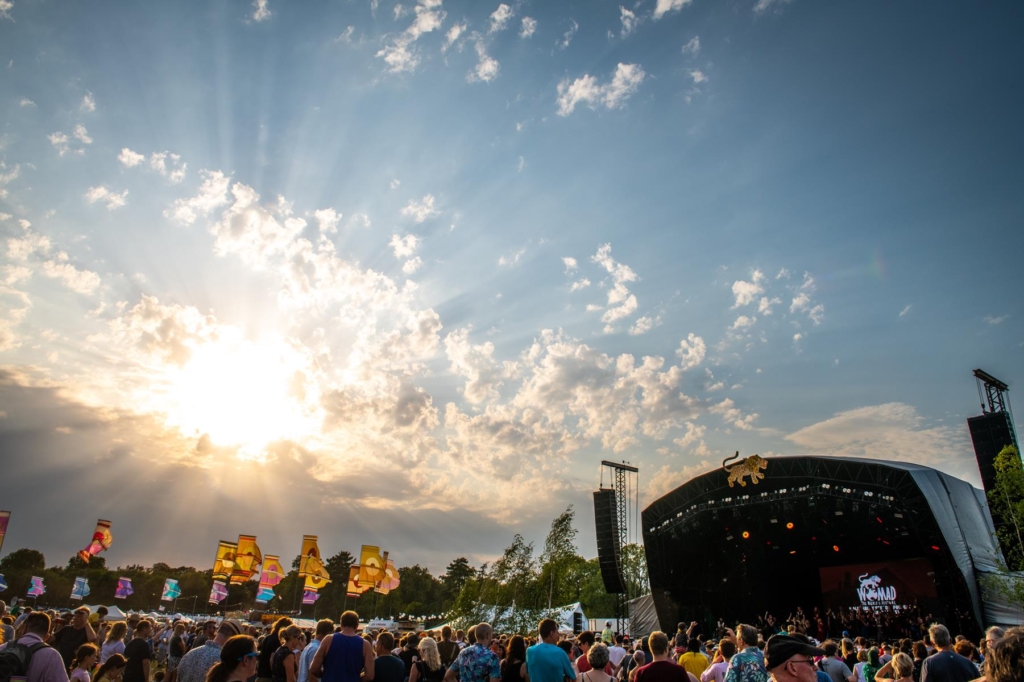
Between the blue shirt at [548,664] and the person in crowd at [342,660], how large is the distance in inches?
76.9

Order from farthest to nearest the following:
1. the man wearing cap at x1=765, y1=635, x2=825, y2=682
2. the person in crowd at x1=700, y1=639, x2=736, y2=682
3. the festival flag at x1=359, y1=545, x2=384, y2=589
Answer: the festival flag at x1=359, y1=545, x2=384, y2=589 < the person in crowd at x1=700, y1=639, x2=736, y2=682 < the man wearing cap at x1=765, y1=635, x2=825, y2=682

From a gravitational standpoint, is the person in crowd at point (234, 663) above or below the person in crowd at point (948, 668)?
above

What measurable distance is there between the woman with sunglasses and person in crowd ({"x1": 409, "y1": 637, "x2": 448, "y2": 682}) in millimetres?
4189

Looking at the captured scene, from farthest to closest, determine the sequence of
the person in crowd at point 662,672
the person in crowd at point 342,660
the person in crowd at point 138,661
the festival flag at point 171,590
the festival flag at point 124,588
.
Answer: the festival flag at point 124,588 < the festival flag at point 171,590 < the person in crowd at point 138,661 < the person in crowd at point 342,660 < the person in crowd at point 662,672

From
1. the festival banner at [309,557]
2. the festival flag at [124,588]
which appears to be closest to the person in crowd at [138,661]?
the festival banner at [309,557]

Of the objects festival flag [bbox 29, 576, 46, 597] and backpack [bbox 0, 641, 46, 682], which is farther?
festival flag [bbox 29, 576, 46, 597]

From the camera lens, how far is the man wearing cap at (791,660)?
10.5 ft

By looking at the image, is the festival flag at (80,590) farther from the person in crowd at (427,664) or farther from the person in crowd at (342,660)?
the person in crowd at (342,660)

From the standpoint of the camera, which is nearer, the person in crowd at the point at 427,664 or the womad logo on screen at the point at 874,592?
the person in crowd at the point at 427,664

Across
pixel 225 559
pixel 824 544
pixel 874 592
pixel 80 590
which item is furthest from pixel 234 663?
pixel 80 590

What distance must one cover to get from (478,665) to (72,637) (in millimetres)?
6045

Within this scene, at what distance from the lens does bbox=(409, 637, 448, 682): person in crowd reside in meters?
7.96

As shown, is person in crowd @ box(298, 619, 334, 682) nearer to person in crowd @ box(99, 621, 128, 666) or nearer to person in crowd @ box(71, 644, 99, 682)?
person in crowd @ box(71, 644, 99, 682)

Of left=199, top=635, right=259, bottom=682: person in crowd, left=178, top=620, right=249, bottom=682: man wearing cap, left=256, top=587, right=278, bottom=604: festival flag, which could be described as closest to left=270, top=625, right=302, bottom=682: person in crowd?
left=178, top=620, right=249, bottom=682: man wearing cap
